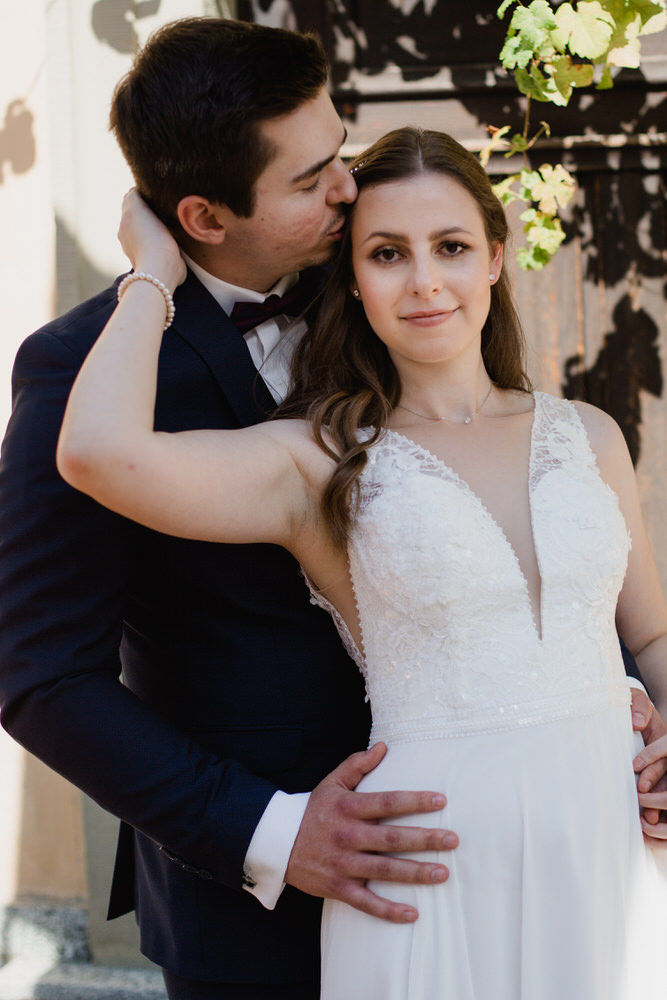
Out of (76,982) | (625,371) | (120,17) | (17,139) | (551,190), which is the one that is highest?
(120,17)

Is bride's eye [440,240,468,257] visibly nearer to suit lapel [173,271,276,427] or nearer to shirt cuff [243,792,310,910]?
suit lapel [173,271,276,427]

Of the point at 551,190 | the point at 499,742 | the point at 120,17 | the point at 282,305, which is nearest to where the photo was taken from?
the point at 499,742

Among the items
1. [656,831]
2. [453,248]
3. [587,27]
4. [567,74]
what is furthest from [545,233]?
[656,831]

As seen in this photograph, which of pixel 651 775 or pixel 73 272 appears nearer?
pixel 651 775

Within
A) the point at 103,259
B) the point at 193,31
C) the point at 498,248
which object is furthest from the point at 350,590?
the point at 103,259

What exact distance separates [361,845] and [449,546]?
524 millimetres

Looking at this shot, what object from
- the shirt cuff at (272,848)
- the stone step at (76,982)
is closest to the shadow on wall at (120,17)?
the shirt cuff at (272,848)

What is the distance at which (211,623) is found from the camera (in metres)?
1.81

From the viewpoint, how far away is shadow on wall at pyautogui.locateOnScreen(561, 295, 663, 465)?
3.28 metres

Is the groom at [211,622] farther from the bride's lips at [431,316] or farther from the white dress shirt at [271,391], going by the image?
the bride's lips at [431,316]

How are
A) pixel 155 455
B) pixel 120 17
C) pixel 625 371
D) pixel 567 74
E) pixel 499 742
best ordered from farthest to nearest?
pixel 625 371 → pixel 120 17 → pixel 567 74 → pixel 499 742 → pixel 155 455

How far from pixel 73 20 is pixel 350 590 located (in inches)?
86.4

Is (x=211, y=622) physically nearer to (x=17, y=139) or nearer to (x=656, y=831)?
(x=656, y=831)

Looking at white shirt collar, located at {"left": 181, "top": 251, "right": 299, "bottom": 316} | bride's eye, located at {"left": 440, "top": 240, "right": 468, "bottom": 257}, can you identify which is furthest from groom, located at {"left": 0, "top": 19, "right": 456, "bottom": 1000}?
bride's eye, located at {"left": 440, "top": 240, "right": 468, "bottom": 257}
